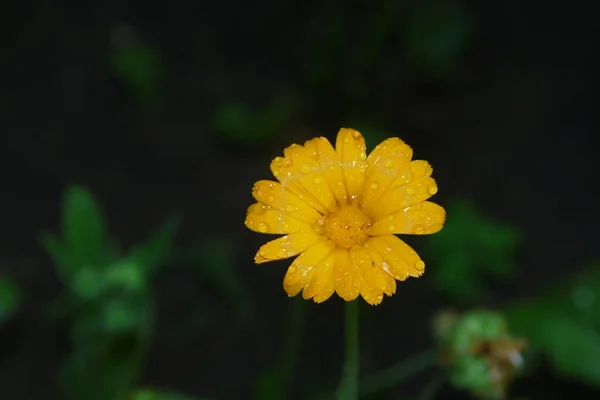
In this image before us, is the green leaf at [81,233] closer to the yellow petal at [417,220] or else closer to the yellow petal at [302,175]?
the yellow petal at [302,175]

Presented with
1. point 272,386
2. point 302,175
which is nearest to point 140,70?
point 272,386

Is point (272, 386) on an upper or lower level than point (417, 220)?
upper

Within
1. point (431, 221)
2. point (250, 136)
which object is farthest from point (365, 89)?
point (431, 221)

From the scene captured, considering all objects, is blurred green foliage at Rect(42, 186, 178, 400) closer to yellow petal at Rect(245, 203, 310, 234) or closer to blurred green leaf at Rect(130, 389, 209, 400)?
blurred green leaf at Rect(130, 389, 209, 400)

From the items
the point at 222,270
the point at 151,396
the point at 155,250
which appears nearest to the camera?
the point at 151,396

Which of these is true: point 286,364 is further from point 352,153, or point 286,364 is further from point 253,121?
point 352,153

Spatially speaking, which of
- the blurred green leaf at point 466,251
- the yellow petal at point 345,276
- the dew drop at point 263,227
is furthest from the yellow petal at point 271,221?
the blurred green leaf at point 466,251
